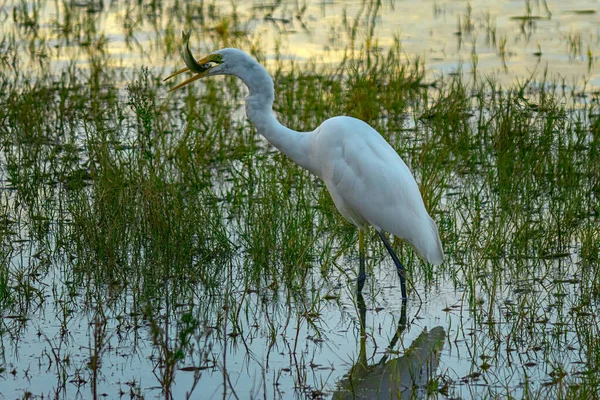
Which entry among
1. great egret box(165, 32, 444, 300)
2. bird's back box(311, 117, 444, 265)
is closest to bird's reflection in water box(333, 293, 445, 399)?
great egret box(165, 32, 444, 300)

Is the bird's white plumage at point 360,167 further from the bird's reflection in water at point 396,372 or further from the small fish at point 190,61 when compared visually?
the bird's reflection in water at point 396,372

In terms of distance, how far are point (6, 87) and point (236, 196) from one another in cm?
312

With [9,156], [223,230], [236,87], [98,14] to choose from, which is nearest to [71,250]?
[223,230]

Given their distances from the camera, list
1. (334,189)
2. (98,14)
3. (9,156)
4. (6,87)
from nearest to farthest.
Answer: (334,189) → (9,156) → (6,87) → (98,14)

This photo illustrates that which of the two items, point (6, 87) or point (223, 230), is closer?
point (223, 230)

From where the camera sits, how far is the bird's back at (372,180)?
16.7 feet

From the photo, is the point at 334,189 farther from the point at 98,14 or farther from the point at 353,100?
the point at 98,14

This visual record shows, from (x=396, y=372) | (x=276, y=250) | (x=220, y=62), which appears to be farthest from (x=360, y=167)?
(x=396, y=372)

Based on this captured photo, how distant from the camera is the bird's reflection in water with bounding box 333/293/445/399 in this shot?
409 cm

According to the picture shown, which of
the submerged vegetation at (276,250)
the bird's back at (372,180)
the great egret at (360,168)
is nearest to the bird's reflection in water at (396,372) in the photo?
the submerged vegetation at (276,250)

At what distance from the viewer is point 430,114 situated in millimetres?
7613

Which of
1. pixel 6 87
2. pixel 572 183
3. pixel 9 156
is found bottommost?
pixel 572 183

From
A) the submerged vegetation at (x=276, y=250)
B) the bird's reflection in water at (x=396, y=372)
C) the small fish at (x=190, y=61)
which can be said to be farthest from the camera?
the small fish at (x=190, y=61)

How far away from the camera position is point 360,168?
511cm
